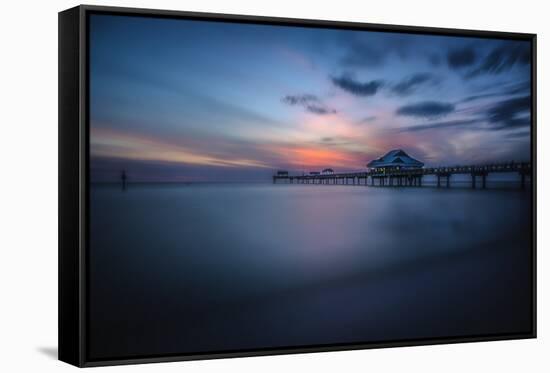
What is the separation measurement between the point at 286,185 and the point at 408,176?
113 cm

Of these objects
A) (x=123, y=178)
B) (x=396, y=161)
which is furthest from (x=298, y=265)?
(x=123, y=178)

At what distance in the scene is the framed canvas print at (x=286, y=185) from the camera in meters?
6.88

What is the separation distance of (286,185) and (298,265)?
0.65m

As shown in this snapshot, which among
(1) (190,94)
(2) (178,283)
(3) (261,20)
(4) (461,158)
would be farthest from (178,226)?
(4) (461,158)

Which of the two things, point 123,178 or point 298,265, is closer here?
point 123,178

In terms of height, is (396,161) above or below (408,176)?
above

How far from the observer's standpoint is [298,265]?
7414mm

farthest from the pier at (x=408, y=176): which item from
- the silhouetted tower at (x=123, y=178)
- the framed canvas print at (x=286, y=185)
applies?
the silhouetted tower at (x=123, y=178)

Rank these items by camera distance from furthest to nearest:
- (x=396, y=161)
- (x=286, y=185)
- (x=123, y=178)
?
1. (x=396, y=161)
2. (x=286, y=185)
3. (x=123, y=178)

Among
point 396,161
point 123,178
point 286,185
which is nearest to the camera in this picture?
point 123,178

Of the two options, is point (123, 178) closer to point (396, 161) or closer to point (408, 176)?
point (396, 161)

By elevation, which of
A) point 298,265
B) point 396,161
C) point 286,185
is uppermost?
point 396,161

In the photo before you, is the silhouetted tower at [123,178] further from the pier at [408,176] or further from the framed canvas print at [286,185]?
the pier at [408,176]

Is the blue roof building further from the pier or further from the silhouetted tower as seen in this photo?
the silhouetted tower
